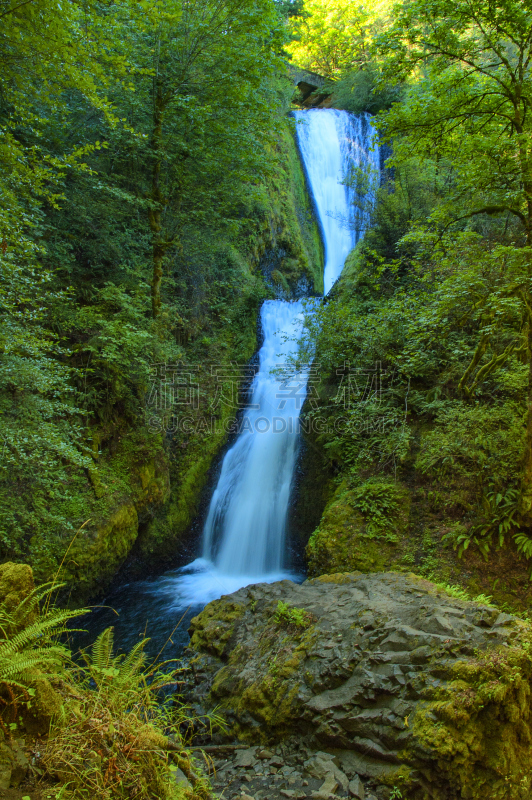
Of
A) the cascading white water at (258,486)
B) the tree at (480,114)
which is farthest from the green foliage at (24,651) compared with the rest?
the cascading white water at (258,486)

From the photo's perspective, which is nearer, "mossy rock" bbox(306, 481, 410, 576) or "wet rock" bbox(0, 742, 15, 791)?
"wet rock" bbox(0, 742, 15, 791)

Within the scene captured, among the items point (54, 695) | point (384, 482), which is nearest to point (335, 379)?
point (384, 482)

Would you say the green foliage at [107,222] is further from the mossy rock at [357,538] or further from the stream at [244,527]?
the mossy rock at [357,538]

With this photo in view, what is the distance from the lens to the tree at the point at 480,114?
183 inches

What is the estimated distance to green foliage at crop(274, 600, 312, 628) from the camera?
4091 millimetres

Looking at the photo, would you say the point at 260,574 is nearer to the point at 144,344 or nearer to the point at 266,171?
the point at 144,344

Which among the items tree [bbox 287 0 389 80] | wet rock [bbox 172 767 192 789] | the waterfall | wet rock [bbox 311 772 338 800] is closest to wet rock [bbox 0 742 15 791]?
wet rock [bbox 172 767 192 789]

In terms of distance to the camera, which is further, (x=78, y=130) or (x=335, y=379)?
(x=335, y=379)

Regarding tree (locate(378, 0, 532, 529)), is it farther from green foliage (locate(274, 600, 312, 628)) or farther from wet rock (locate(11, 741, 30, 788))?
wet rock (locate(11, 741, 30, 788))

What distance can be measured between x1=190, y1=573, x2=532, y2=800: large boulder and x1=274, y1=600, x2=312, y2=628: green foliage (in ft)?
0.04

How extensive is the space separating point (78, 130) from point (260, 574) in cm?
955

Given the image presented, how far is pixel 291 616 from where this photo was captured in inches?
167

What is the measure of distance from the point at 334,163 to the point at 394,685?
2085 centimetres

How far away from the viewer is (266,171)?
29.6 ft
